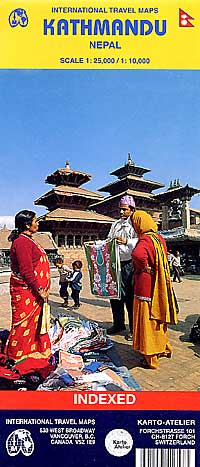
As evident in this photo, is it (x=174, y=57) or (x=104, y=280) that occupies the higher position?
(x=174, y=57)

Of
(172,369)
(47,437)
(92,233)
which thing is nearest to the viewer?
(47,437)

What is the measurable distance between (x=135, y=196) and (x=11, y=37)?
93 centimetres

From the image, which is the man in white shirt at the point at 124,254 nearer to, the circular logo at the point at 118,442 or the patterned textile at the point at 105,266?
the patterned textile at the point at 105,266

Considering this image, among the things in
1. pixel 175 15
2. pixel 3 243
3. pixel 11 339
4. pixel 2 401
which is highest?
pixel 175 15

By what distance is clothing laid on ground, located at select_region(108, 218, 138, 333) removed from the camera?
182 centimetres

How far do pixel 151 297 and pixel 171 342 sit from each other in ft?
1.35

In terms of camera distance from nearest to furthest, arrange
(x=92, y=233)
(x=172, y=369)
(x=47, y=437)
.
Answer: (x=47, y=437)
(x=172, y=369)
(x=92, y=233)

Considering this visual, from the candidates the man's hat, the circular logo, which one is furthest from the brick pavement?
the man's hat

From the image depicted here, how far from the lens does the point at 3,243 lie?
167 cm

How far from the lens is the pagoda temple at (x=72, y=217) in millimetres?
1645

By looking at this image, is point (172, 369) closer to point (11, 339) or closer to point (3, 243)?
point (11, 339)

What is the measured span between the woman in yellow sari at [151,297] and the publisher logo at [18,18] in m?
1.02

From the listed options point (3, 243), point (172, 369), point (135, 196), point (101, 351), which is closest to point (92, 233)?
point (135, 196)

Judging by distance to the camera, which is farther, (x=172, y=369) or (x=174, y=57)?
(x=172, y=369)
